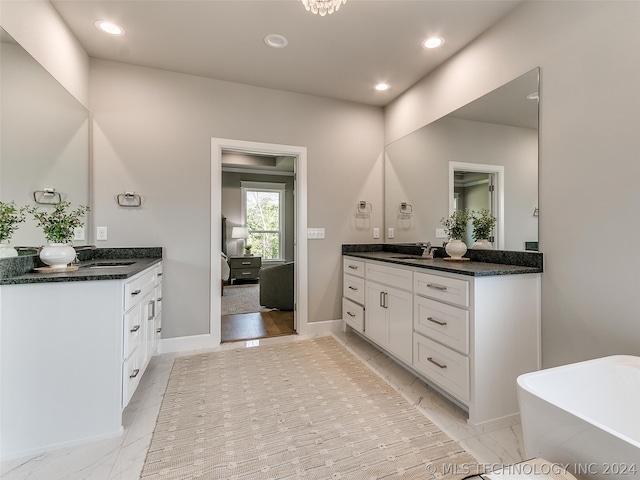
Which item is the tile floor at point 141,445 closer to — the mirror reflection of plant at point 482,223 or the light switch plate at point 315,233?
the mirror reflection of plant at point 482,223

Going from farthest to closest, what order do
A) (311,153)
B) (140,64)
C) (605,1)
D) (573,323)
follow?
(311,153)
(140,64)
(573,323)
(605,1)

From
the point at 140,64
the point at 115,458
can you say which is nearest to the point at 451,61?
the point at 140,64

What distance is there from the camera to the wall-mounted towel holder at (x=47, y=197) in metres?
1.86

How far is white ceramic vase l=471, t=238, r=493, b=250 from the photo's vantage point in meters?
2.27

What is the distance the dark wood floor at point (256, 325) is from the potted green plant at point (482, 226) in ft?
6.89

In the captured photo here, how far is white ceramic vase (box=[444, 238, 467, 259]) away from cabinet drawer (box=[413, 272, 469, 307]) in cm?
46

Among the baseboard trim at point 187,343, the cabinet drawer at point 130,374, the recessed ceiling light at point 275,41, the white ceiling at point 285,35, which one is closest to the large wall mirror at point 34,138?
the white ceiling at point 285,35

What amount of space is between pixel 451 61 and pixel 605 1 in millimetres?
1126

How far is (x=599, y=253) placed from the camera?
1567 mm

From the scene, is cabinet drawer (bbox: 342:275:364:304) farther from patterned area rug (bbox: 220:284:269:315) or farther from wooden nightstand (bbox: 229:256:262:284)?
wooden nightstand (bbox: 229:256:262:284)

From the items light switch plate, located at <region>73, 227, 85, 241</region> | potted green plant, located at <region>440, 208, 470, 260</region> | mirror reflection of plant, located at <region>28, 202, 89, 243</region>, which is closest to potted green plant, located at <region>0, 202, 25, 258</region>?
mirror reflection of plant, located at <region>28, 202, 89, 243</region>

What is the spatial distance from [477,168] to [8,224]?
10.1ft

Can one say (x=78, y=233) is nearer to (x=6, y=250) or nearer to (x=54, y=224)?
(x=54, y=224)

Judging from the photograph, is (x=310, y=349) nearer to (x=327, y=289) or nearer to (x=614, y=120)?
(x=327, y=289)
